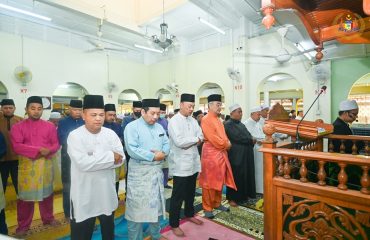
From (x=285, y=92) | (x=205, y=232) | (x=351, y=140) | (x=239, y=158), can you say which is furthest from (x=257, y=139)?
(x=285, y=92)

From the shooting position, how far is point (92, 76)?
30.6 feet

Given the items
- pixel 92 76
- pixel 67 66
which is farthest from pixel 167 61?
pixel 67 66

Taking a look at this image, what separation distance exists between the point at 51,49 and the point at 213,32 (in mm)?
6084

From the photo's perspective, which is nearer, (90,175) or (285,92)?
(90,175)

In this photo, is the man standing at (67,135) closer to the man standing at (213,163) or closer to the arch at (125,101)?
the man standing at (213,163)

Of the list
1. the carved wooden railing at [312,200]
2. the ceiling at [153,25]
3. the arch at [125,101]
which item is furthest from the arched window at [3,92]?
the carved wooden railing at [312,200]

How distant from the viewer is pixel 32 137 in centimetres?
272

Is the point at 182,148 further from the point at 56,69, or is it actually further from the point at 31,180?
the point at 56,69

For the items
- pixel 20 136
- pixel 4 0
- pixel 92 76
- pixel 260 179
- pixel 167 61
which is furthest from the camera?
pixel 167 61

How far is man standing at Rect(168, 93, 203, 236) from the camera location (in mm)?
2697

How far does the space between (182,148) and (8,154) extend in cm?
232

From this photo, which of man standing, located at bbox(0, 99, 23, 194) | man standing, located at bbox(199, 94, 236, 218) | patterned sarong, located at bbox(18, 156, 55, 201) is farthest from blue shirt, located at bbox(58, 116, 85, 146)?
man standing, located at bbox(199, 94, 236, 218)

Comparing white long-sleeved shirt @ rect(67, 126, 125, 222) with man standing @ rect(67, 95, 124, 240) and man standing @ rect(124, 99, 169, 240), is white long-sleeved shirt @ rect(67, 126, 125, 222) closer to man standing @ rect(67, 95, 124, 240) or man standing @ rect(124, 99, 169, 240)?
man standing @ rect(67, 95, 124, 240)

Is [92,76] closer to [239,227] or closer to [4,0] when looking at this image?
[4,0]
